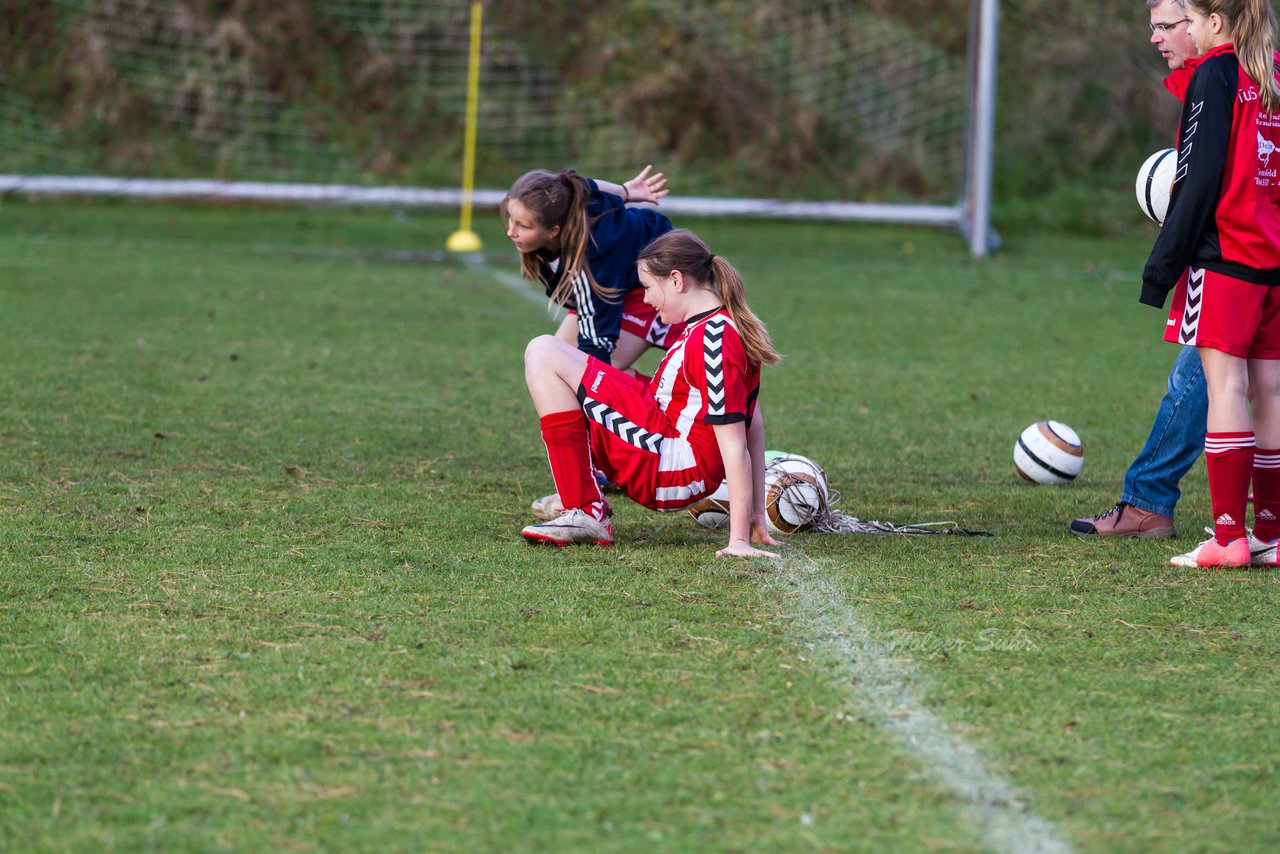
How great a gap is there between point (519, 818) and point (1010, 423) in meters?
4.62

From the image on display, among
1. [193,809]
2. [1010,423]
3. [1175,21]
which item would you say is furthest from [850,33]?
[193,809]

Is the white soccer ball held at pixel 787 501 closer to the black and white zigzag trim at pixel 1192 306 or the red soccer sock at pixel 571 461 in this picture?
the red soccer sock at pixel 571 461

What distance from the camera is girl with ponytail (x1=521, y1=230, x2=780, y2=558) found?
4285mm

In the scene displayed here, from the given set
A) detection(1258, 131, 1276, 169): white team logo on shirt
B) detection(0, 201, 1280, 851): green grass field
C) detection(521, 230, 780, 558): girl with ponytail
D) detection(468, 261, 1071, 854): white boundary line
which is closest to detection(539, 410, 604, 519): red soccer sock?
detection(521, 230, 780, 558): girl with ponytail

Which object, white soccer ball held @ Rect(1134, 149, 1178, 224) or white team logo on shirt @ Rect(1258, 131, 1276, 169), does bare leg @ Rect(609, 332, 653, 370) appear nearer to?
white soccer ball held @ Rect(1134, 149, 1178, 224)

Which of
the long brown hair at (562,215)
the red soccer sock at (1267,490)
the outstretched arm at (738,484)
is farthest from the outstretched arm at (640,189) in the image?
the red soccer sock at (1267,490)

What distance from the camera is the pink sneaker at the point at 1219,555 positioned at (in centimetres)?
428

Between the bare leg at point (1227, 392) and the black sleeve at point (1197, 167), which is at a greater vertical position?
the black sleeve at point (1197, 167)

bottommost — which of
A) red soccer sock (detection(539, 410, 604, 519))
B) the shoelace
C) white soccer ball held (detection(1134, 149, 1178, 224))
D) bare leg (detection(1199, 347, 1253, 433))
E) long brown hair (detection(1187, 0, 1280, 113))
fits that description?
the shoelace

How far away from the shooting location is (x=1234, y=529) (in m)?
4.28

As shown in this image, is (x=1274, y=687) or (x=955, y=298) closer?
(x=1274, y=687)

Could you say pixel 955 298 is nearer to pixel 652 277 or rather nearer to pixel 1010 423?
pixel 1010 423

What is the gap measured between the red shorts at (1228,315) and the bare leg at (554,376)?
175 cm

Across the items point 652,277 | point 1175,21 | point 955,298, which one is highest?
point 1175,21
